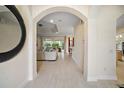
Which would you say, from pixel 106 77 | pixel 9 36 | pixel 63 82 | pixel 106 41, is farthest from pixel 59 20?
pixel 9 36

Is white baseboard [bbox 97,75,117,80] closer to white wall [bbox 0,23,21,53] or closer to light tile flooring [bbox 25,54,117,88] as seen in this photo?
light tile flooring [bbox 25,54,117,88]

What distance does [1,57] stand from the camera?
82.7 inches

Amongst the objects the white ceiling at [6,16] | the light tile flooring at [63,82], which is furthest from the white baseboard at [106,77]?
the white ceiling at [6,16]

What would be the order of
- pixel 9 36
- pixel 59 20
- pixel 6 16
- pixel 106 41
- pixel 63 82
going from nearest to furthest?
pixel 6 16 < pixel 9 36 < pixel 63 82 < pixel 106 41 < pixel 59 20

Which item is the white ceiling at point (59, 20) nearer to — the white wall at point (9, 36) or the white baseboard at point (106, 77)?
the white wall at point (9, 36)

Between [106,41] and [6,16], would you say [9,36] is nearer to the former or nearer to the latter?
[6,16]

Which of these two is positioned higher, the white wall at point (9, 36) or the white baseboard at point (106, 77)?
the white wall at point (9, 36)

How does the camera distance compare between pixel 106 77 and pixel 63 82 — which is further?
pixel 106 77

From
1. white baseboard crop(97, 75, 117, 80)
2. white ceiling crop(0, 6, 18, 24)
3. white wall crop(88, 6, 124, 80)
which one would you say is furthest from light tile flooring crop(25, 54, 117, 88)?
white ceiling crop(0, 6, 18, 24)

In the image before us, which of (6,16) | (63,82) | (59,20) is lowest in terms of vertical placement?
(63,82)

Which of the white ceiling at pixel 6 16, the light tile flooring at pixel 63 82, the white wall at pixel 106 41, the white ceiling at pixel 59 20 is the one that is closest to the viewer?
the white ceiling at pixel 6 16
